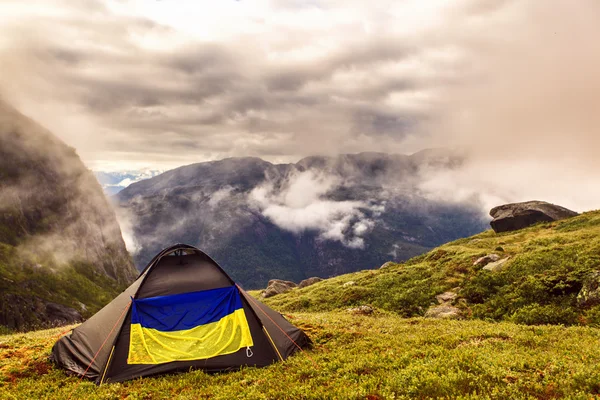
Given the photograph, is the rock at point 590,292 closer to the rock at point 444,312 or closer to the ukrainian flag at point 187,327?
the rock at point 444,312

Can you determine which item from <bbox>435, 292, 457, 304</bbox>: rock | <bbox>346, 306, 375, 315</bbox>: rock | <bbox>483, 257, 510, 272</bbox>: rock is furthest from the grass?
<bbox>483, 257, 510, 272</bbox>: rock

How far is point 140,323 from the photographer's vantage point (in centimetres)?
1505

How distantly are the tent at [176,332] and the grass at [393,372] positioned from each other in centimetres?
64

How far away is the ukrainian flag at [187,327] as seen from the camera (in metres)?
14.4

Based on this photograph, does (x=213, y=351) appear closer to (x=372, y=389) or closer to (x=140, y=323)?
(x=140, y=323)

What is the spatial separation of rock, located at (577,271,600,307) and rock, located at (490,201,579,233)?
41502 millimetres

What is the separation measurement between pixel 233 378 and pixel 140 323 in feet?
16.6

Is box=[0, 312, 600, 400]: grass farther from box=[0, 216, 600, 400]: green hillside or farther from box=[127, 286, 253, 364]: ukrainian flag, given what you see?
box=[127, 286, 253, 364]: ukrainian flag

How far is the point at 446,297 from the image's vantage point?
28641mm

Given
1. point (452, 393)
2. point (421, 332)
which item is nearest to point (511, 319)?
point (421, 332)

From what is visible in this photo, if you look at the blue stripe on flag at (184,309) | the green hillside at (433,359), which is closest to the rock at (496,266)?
the green hillside at (433,359)

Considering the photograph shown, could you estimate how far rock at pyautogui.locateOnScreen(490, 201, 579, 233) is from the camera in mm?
57875

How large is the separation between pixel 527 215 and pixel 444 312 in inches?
1751

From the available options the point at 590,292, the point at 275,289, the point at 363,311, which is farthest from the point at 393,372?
the point at 275,289
